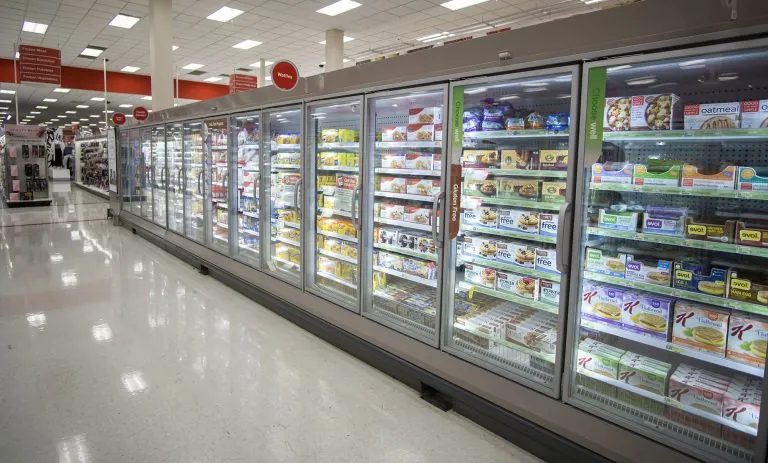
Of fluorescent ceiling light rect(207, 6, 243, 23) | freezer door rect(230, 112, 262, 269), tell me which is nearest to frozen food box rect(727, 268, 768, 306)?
freezer door rect(230, 112, 262, 269)

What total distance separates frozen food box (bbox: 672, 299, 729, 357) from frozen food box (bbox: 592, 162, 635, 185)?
Result: 0.67 m

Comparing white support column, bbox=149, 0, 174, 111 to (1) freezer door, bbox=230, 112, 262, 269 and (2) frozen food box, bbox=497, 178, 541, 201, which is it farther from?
(2) frozen food box, bbox=497, 178, 541, 201

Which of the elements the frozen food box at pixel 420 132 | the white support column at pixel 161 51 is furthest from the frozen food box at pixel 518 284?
the white support column at pixel 161 51

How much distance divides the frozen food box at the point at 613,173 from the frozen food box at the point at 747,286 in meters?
0.63

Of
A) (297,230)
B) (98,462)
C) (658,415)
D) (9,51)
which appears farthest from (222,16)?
(658,415)

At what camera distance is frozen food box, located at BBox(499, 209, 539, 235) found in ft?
9.55

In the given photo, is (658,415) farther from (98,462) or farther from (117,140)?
(117,140)

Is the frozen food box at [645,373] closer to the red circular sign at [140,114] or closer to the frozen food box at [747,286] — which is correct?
the frozen food box at [747,286]

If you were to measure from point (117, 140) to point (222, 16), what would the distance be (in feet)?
12.4

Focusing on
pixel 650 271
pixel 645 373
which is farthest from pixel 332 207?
pixel 645 373

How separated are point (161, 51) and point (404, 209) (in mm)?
7388

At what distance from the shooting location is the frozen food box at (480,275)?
125 inches

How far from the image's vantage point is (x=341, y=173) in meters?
4.56

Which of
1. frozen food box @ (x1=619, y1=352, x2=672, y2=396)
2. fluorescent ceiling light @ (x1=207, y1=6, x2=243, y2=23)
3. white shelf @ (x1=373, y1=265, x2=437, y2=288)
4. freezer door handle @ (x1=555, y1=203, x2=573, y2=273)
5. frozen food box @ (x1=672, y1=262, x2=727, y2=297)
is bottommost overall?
frozen food box @ (x1=619, y1=352, x2=672, y2=396)
